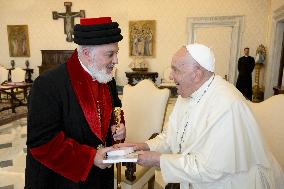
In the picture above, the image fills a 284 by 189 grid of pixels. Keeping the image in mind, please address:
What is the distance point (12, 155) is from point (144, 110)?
285cm

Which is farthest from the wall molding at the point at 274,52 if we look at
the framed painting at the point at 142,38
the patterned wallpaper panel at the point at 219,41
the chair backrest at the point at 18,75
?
the chair backrest at the point at 18,75

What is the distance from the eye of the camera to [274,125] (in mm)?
2012

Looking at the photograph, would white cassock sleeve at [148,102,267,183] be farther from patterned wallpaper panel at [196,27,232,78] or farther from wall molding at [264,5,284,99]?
Answer: patterned wallpaper panel at [196,27,232,78]

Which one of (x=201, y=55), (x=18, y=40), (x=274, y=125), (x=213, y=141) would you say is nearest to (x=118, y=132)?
(x=213, y=141)

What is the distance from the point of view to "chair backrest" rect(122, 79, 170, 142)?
2.86 meters

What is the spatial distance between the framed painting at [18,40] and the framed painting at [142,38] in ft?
16.5

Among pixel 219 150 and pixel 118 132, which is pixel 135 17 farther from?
pixel 219 150

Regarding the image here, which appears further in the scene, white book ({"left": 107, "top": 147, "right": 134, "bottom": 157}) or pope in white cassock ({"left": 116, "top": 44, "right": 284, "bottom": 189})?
white book ({"left": 107, "top": 147, "right": 134, "bottom": 157})

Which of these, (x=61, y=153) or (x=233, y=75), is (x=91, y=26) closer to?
(x=61, y=153)

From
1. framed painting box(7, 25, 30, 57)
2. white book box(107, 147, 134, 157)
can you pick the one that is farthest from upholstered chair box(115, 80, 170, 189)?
framed painting box(7, 25, 30, 57)

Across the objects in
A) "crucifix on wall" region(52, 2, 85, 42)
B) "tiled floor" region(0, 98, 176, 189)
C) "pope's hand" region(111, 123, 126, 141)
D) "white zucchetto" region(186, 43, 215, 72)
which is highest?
"crucifix on wall" region(52, 2, 85, 42)

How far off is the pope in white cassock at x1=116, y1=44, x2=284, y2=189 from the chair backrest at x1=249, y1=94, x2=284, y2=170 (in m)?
0.27

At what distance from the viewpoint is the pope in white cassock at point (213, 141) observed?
159 cm

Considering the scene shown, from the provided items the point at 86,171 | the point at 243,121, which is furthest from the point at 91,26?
the point at 243,121
